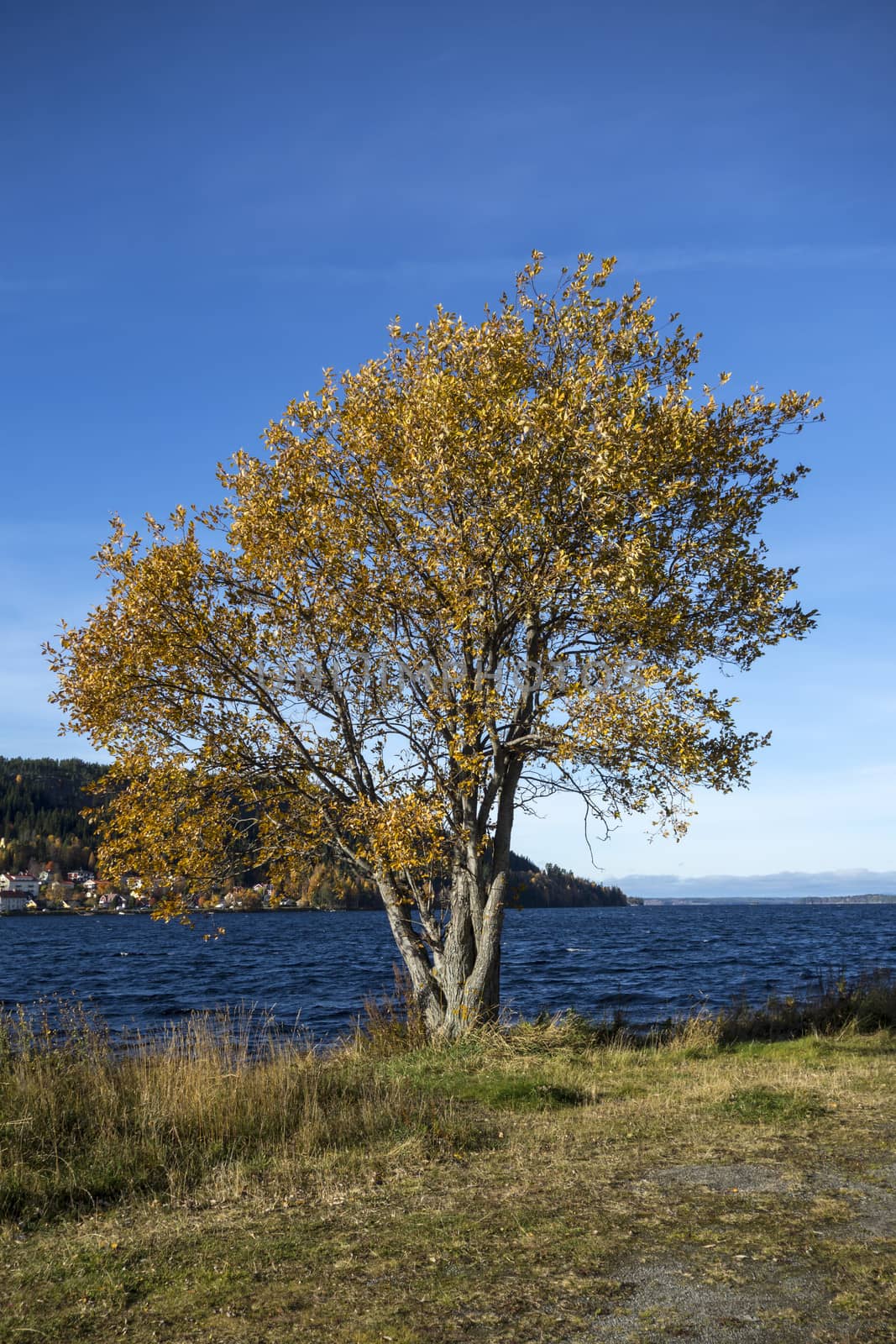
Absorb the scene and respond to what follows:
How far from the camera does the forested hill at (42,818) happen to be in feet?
583

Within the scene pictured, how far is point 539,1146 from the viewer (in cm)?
1044

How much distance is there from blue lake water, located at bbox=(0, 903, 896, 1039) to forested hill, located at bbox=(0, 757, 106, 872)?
3768 inches

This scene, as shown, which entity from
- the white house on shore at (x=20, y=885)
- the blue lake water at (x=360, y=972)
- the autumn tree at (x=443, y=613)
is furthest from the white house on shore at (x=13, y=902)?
the autumn tree at (x=443, y=613)

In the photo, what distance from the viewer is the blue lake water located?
31.4m

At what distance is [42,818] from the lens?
184 metres

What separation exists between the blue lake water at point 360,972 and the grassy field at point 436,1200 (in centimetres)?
516

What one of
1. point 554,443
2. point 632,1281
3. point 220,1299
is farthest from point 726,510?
point 220,1299

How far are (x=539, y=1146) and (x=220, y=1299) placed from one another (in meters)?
4.81

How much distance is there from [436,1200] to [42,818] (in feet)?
630

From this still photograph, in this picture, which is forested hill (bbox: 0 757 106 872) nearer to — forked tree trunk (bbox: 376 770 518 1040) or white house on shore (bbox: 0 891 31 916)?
white house on shore (bbox: 0 891 31 916)

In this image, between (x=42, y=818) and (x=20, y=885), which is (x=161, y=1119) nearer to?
(x=20, y=885)

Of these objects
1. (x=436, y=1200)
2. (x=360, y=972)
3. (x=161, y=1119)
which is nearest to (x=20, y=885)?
(x=360, y=972)

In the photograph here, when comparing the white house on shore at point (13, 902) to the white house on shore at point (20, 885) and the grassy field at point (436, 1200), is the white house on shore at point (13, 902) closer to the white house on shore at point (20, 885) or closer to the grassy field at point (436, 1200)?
the white house on shore at point (20, 885)

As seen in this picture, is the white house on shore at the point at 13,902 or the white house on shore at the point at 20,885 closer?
the white house on shore at the point at 13,902
